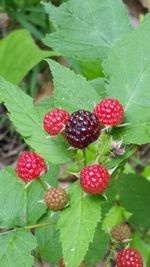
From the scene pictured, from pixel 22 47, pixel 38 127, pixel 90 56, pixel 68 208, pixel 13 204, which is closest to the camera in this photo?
pixel 68 208

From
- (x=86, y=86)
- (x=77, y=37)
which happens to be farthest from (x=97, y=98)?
(x=77, y=37)

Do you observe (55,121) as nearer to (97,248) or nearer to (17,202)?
(17,202)

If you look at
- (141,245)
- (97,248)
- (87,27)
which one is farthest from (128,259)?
(141,245)

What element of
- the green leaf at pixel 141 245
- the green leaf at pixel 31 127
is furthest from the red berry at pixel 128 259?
the green leaf at pixel 141 245

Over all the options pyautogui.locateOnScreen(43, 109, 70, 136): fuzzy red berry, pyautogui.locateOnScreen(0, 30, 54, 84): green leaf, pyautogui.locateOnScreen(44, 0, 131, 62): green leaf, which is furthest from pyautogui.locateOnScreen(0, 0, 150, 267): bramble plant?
pyautogui.locateOnScreen(0, 30, 54, 84): green leaf

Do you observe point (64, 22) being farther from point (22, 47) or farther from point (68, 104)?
point (22, 47)
